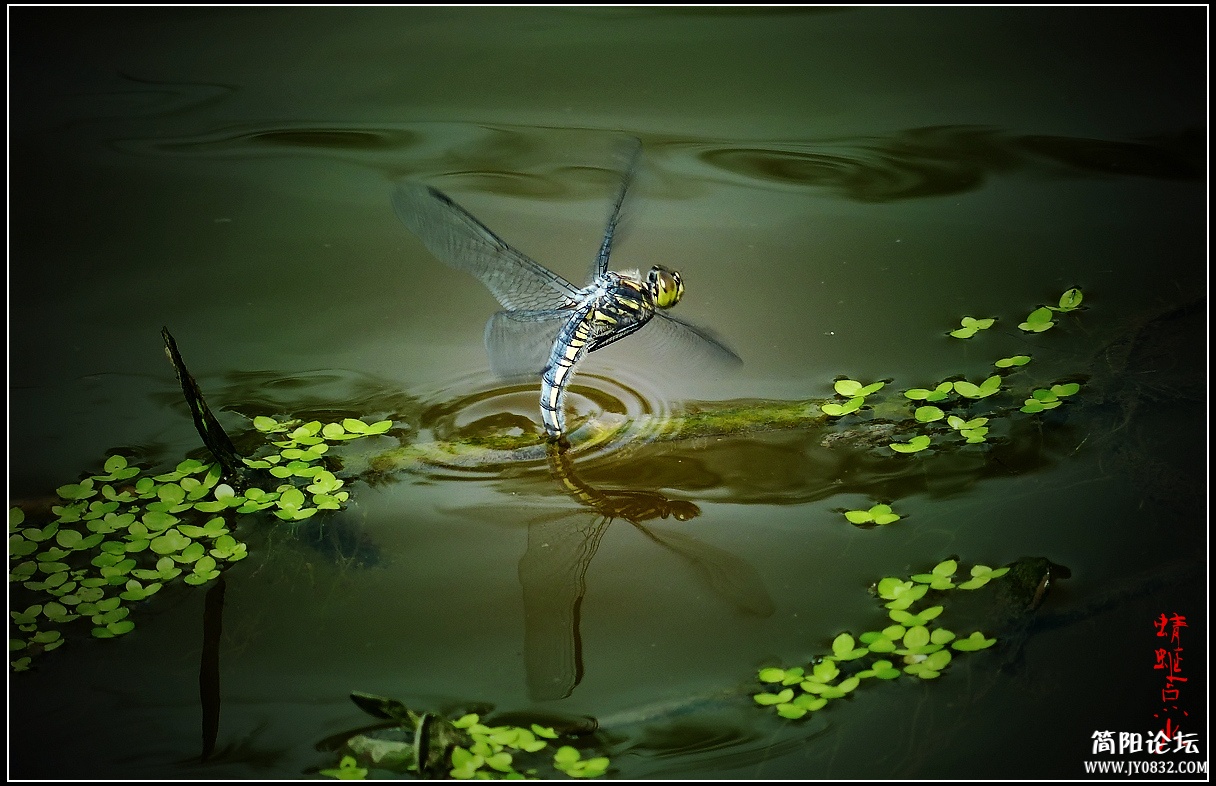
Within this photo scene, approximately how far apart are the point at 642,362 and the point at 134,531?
156 centimetres

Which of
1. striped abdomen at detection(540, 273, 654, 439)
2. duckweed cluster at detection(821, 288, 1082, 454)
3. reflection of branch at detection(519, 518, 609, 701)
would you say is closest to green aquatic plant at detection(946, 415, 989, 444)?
duckweed cluster at detection(821, 288, 1082, 454)

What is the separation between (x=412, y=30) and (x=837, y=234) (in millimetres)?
2159

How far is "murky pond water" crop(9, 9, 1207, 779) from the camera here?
75.7 inches

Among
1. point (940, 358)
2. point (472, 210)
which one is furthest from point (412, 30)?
point (940, 358)

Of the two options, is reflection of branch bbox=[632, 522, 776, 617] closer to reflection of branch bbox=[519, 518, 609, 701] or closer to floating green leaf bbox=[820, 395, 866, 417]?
reflection of branch bbox=[519, 518, 609, 701]

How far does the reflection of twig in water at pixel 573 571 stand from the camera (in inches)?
78.9

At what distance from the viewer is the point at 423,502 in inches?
96.0

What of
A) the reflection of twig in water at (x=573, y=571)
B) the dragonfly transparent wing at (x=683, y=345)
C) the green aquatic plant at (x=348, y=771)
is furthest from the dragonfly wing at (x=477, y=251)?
the green aquatic plant at (x=348, y=771)

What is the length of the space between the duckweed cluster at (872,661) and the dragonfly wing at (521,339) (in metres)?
1.15

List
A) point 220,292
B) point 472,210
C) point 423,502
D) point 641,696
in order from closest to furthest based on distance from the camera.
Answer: point 641,696 < point 423,502 < point 220,292 < point 472,210

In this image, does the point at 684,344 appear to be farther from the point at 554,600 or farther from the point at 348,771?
the point at 348,771

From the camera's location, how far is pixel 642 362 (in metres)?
2.88

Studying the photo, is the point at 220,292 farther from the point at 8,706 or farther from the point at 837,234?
the point at 837,234

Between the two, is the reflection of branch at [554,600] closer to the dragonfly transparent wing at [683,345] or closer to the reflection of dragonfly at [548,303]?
the reflection of dragonfly at [548,303]
